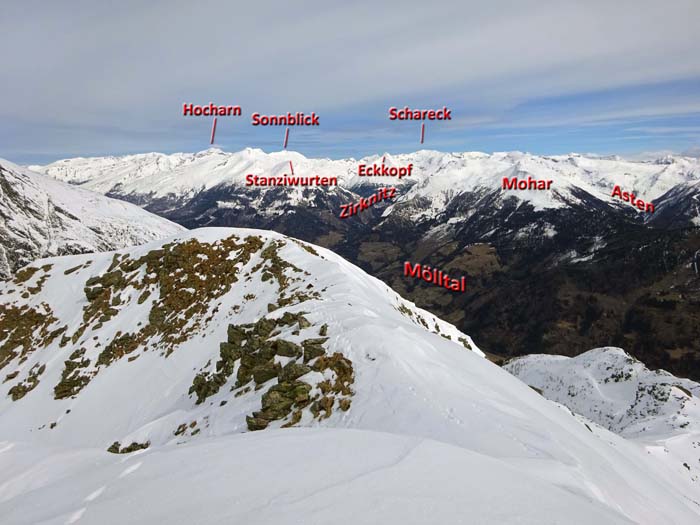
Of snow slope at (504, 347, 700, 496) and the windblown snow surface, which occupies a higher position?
the windblown snow surface

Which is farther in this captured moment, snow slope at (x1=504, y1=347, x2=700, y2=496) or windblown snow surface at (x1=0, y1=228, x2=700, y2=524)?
snow slope at (x1=504, y1=347, x2=700, y2=496)

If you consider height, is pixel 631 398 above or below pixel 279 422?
below

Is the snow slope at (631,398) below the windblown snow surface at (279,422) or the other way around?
below

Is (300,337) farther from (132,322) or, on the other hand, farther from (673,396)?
(673,396)

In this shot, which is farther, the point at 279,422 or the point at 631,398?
the point at 631,398
